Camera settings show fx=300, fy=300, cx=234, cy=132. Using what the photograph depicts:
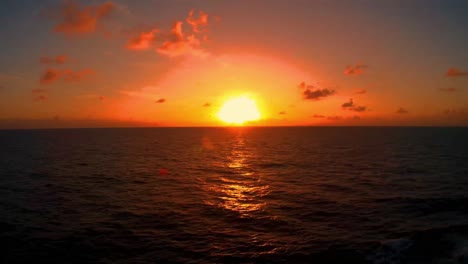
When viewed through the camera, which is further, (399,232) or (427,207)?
(427,207)

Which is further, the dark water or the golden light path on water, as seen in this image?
the golden light path on water

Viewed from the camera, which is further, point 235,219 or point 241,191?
point 241,191

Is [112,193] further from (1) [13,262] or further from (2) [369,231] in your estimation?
(2) [369,231]

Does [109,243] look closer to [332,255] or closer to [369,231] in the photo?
[332,255]

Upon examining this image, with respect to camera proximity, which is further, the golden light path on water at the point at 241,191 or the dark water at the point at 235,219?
the golden light path on water at the point at 241,191

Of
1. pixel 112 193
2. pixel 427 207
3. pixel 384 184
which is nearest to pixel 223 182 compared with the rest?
pixel 112 193

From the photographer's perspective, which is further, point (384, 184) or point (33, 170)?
point (33, 170)

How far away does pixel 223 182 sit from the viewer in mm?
47844

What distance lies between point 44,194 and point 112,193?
27.3 ft

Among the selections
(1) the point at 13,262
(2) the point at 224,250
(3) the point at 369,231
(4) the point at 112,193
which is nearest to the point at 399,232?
(3) the point at 369,231

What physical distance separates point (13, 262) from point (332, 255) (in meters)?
21.2

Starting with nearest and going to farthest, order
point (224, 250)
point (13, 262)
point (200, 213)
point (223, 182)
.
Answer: point (13, 262), point (224, 250), point (200, 213), point (223, 182)

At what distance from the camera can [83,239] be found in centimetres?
2345

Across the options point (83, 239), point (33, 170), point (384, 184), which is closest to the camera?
point (83, 239)
